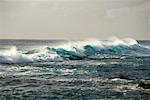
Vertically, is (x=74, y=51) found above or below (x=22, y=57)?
below

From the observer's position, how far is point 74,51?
40.2 m

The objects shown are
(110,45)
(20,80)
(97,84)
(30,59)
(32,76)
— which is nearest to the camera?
(97,84)

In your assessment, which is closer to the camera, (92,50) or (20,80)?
(20,80)

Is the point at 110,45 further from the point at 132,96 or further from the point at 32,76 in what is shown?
the point at 132,96

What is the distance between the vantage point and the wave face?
31.2 m

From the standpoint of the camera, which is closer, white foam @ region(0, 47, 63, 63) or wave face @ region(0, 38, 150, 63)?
white foam @ region(0, 47, 63, 63)

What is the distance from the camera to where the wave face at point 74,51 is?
31.2 metres

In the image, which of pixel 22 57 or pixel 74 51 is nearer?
pixel 22 57

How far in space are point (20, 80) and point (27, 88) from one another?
102 inches

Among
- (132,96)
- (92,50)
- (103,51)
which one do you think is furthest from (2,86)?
(103,51)

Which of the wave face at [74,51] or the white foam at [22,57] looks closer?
the white foam at [22,57]

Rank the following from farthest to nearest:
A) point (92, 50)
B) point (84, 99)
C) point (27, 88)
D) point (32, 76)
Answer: point (92, 50)
point (32, 76)
point (27, 88)
point (84, 99)

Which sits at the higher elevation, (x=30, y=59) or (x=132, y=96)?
(x=132, y=96)

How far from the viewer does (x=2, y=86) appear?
16.4 m
